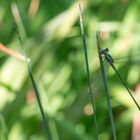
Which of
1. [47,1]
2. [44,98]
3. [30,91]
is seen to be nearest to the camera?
[44,98]

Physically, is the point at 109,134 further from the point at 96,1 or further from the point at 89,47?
the point at 96,1

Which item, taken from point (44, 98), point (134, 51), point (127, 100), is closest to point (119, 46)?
point (134, 51)

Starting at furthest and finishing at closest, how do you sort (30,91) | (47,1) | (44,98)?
(47,1), (30,91), (44,98)

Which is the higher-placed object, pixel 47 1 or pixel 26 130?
pixel 47 1

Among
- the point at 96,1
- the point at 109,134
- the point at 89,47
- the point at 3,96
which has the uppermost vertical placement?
the point at 96,1

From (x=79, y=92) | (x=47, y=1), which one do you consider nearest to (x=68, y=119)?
(x=79, y=92)

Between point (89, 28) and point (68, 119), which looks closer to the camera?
point (68, 119)
